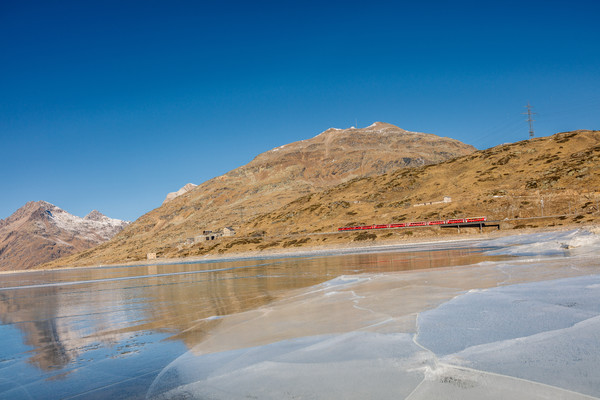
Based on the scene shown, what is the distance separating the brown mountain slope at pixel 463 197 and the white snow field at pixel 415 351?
57502mm

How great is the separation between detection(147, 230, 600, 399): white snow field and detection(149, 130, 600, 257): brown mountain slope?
57502 mm

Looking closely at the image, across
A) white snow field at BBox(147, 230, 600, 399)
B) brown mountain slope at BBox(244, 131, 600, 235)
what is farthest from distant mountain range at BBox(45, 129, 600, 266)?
white snow field at BBox(147, 230, 600, 399)

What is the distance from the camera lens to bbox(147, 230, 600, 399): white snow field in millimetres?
5086

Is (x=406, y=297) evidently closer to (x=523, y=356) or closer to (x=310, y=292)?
(x=310, y=292)

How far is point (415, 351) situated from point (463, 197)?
9639 cm

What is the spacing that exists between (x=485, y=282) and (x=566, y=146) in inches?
4741

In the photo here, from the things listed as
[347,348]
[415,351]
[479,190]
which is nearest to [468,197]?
[479,190]

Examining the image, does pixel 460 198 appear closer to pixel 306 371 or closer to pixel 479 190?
pixel 479 190

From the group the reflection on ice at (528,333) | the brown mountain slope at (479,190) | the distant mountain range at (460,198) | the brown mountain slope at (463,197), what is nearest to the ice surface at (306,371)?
the reflection on ice at (528,333)

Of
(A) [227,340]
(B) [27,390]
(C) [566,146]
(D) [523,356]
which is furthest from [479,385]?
(C) [566,146]

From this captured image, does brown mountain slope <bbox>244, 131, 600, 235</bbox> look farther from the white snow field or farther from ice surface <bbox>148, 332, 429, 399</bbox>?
ice surface <bbox>148, 332, 429, 399</bbox>

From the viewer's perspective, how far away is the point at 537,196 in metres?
77.4

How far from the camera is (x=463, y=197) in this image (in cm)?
9600

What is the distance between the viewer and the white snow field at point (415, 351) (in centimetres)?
509
